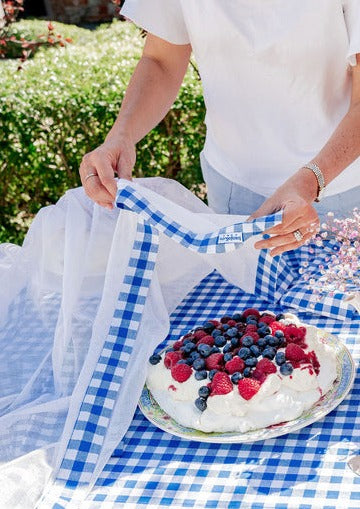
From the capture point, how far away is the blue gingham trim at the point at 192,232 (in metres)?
1.78

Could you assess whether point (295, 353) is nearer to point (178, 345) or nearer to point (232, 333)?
point (232, 333)

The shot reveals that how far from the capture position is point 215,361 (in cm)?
174

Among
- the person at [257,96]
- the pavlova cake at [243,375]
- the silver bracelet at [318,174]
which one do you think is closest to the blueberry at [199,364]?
the pavlova cake at [243,375]

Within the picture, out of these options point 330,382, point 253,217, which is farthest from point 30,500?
point 253,217

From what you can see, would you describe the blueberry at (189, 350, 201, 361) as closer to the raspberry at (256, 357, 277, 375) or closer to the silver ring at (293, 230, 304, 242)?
the raspberry at (256, 357, 277, 375)

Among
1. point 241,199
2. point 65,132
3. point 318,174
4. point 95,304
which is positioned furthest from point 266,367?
point 65,132

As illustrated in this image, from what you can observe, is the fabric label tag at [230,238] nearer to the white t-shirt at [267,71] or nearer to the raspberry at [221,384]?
the raspberry at [221,384]

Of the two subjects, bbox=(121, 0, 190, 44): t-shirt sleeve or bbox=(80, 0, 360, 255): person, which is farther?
bbox=(121, 0, 190, 44): t-shirt sleeve

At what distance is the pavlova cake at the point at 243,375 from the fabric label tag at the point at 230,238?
7.4 inches

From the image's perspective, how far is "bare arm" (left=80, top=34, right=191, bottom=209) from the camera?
2.22 metres

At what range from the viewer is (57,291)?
2254mm

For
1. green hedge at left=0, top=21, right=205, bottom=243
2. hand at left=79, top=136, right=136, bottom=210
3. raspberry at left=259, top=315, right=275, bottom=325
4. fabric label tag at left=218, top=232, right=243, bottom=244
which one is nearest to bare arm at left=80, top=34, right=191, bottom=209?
hand at left=79, top=136, right=136, bottom=210

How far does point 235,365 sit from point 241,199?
855 mm

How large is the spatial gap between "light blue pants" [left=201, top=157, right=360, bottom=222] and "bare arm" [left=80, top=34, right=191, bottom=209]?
25 cm
